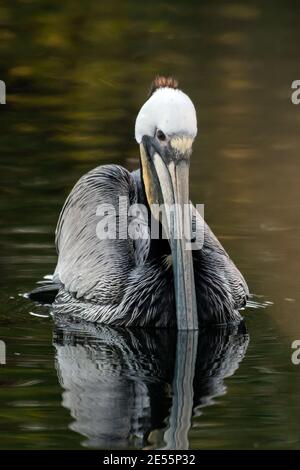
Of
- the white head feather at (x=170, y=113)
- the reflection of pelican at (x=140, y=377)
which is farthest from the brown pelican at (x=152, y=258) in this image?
the reflection of pelican at (x=140, y=377)

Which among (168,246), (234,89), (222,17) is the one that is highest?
(222,17)

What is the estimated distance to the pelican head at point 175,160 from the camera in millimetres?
7707

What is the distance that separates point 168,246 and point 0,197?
261 centimetres

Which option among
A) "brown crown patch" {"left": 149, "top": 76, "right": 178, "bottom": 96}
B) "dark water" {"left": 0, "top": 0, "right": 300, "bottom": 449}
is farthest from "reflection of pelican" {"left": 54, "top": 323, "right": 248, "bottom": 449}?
"brown crown patch" {"left": 149, "top": 76, "right": 178, "bottom": 96}

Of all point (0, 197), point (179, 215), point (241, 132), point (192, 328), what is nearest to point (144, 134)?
point (179, 215)

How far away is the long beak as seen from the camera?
25.7 feet

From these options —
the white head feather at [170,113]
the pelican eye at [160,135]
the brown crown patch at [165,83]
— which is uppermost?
the brown crown patch at [165,83]

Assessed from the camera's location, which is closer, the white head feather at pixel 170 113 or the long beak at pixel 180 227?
the white head feather at pixel 170 113

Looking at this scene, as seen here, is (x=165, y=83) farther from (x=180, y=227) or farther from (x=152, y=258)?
(x=152, y=258)

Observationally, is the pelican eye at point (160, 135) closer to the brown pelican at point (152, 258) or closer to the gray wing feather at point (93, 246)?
the brown pelican at point (152, 258)

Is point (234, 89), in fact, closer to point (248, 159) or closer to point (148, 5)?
point (248, 159)

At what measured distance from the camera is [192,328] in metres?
8.00

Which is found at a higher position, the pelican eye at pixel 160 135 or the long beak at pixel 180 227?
the pelican eye at pixel 160 135

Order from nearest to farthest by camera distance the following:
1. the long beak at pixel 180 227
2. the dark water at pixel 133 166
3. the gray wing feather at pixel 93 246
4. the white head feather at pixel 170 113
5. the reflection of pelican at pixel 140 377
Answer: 1. the reflection of pelican at pixel 140 377
2. the dark water at pixel 133 166
3. the white head feather at pixel 170 113
4. the long beak at pixel 180 227
5. the gray wing feather at pixel 93 246
